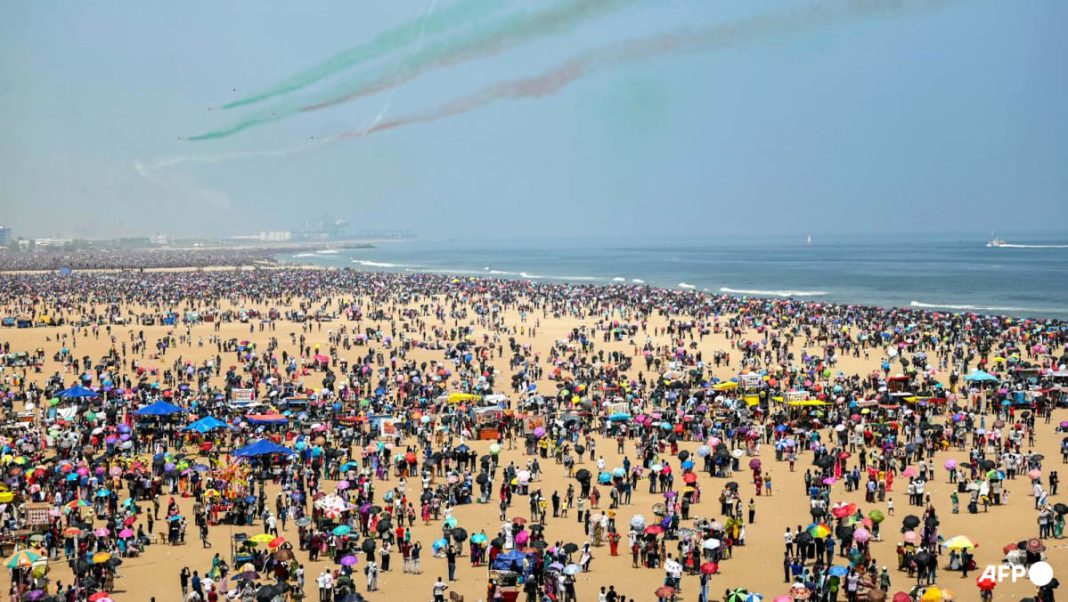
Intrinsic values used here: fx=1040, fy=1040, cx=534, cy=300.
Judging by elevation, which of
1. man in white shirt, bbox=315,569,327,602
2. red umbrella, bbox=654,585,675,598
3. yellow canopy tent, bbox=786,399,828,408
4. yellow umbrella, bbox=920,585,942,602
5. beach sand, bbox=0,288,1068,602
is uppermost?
yellow canopy tent, bbox=786,399,828,408

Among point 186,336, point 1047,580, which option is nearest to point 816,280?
point 186,336

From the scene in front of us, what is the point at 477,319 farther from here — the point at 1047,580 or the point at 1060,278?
the point at 1060,278

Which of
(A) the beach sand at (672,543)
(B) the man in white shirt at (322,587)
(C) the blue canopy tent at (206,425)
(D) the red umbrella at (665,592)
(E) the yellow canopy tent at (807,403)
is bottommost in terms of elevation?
(A) the beach sand at (672,543)

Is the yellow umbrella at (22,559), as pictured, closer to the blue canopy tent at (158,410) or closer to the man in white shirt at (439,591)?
the man in white shirt at (439,591)

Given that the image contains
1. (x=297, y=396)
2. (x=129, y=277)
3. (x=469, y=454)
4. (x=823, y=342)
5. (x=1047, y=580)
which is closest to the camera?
(x=1047, y=580)

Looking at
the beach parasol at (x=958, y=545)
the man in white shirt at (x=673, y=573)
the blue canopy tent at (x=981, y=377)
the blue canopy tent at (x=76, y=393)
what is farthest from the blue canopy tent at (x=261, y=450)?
the blue canopy tent at (x=981, y=377)

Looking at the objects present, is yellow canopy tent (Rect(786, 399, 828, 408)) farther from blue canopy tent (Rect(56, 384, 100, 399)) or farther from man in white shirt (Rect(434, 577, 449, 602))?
blue canopy tent (Rect(56, 384, 100, 399))

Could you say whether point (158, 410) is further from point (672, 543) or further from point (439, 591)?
point (672, 543)

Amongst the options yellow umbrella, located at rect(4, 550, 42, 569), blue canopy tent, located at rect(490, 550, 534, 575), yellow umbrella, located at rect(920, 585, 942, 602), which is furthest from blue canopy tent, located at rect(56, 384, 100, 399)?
yellow umbrella, located at rect(920, 585, 942, 602)
